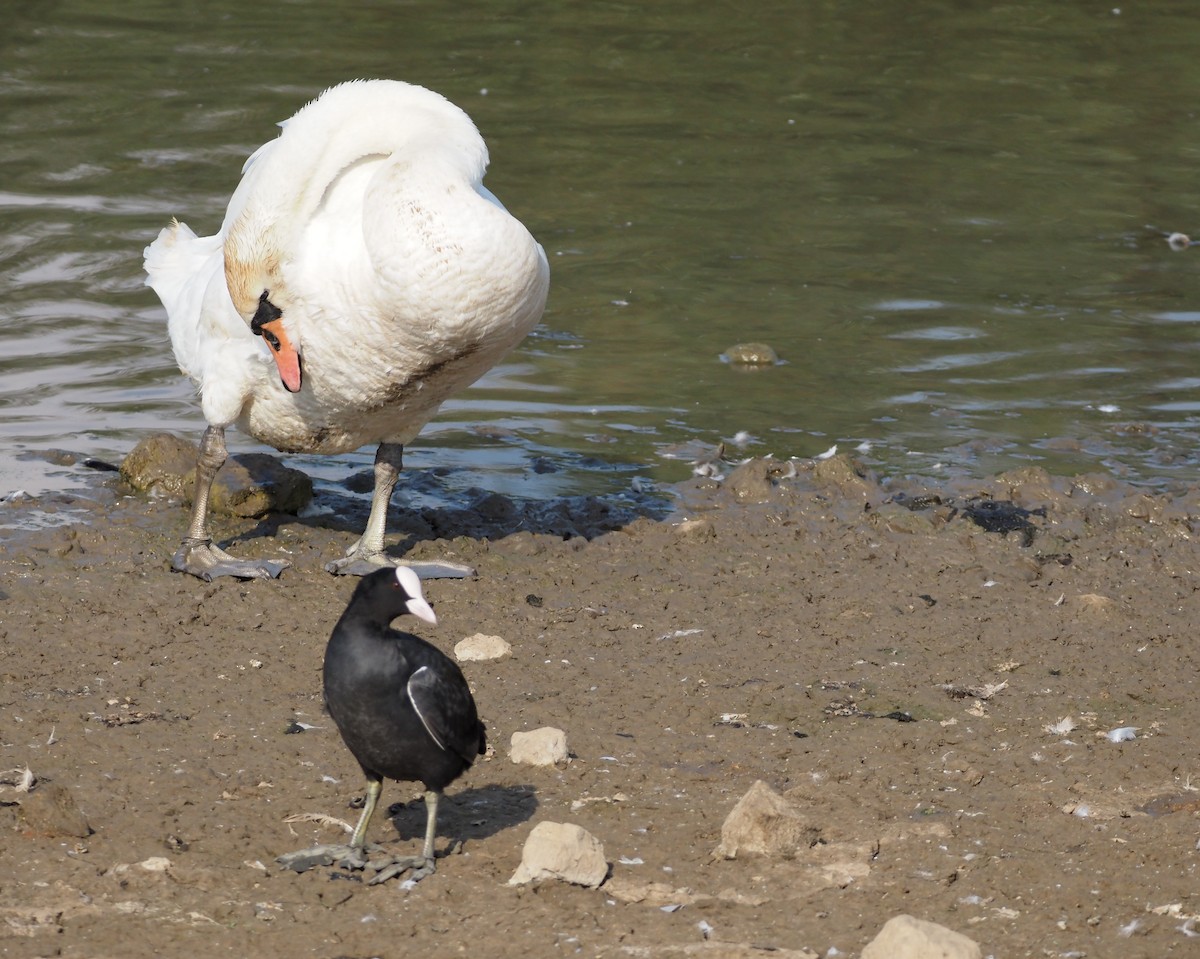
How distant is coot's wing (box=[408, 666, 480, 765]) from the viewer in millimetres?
4934

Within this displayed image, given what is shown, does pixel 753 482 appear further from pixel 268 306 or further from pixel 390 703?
pixel 390 703

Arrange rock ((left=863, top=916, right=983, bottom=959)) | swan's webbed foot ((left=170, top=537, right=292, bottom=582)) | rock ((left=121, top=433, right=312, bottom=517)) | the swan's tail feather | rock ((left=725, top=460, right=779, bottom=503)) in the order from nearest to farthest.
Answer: rock ((left=863, top=916, right=983, bottom=959)) < swan's webbed foot ((left=170, top=537, right=292, bottom=582)) < the swan's tail feather < rock ((left=121, top=433, right=312, bottom=517)) < rock ((left=725, top=460, right=779, bottom=503))

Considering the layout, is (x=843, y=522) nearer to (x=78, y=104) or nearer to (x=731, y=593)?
(x=731, y=593)

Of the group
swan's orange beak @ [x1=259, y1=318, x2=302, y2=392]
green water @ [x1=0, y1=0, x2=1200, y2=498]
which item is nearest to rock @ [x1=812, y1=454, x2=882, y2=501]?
green water @ [x1=0, y1=0, x2=1200, y2=498]

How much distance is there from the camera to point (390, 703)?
493cm

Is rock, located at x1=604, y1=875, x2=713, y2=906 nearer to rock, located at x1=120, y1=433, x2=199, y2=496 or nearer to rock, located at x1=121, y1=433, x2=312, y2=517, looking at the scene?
rock, located at x1=121, y1=433, x2=312, y2=517

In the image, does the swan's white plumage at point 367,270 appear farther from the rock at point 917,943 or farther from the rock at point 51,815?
the rock at point 917,943

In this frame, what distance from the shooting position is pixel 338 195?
7125mm

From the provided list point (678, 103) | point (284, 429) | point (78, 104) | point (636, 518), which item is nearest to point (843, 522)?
point (636, 518)

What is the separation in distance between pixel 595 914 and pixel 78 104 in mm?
13034

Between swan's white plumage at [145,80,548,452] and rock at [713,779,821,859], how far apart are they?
249 centimetres

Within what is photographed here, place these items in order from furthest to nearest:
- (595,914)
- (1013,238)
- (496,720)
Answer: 1. (1013,238)
2. (496,720)
3. (595,914)

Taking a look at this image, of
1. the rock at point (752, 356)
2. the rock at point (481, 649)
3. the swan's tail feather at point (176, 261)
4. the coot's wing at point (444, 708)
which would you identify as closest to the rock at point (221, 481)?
the swan's tail feather at point (176, 261)

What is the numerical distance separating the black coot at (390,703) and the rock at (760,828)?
0.83 m
